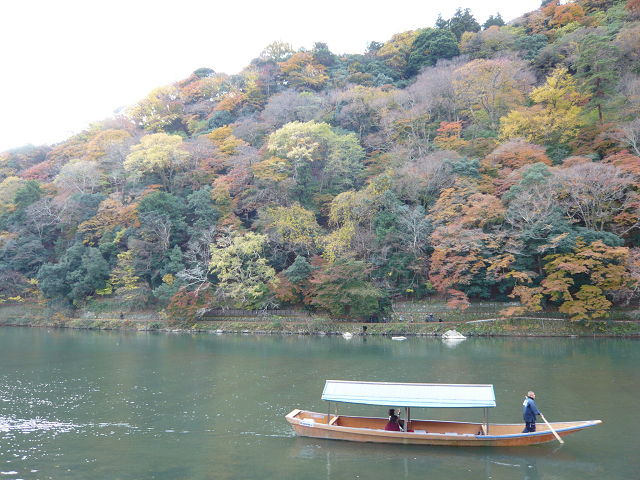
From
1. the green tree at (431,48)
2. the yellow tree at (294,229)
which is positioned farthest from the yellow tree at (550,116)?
the green tree at (431,48)

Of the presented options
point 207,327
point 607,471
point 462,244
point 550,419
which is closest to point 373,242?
point 462,244

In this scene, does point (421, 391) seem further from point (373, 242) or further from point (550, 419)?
point (373, 242)

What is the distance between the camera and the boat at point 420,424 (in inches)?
395

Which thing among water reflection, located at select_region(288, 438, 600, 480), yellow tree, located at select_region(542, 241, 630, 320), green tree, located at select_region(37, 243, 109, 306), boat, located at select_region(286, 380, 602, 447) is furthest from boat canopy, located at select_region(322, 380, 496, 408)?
green tree, located at select_region(37, 243, 109, 306)

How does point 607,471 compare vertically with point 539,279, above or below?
below

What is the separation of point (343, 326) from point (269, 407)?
18.6 meters

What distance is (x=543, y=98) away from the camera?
37.5 meters

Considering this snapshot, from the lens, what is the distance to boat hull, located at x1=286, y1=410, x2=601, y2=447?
32.6 ft

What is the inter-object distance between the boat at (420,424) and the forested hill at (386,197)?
1915 cm

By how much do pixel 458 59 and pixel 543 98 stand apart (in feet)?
56.1

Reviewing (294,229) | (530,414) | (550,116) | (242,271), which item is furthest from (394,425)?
(550,116)

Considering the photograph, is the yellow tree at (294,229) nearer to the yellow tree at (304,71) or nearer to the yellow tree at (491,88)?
the yellow tree at (491,88)

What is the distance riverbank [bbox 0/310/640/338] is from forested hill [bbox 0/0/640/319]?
5.25 feet

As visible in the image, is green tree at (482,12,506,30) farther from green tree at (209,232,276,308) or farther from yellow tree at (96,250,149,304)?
yellow tree at (96,250,149,304)
